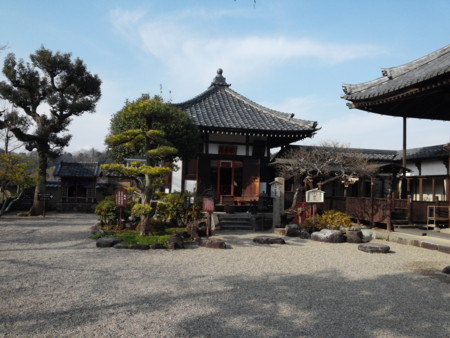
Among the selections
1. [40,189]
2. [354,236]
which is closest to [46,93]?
[40,189]

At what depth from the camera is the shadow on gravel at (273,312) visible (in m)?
4.08

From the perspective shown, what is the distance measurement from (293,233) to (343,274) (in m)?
5.32

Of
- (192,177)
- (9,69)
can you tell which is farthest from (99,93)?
(192,177)

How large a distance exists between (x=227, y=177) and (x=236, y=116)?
3.26 m

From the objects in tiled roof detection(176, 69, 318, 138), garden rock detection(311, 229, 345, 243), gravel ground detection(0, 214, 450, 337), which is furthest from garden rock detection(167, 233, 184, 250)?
tiled roof detection(176, 69, 318, 138)

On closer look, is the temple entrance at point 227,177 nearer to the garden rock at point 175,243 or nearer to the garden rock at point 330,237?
the garden rock at point 330,237

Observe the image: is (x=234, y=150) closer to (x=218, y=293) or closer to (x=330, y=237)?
(x=330, y=237)

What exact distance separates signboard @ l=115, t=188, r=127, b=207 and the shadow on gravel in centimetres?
620

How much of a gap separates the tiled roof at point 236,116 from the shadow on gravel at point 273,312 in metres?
10.7

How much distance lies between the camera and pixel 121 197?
1177cm

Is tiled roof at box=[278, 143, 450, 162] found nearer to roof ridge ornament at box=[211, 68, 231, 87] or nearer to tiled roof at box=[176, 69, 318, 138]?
tiled roof at box=[176, 69, 318, 138]

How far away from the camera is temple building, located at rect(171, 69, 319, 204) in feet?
53.7

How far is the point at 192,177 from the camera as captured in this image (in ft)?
54.2

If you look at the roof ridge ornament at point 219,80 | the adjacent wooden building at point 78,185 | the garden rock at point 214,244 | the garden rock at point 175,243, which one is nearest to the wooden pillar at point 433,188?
the roof ridge ornament at point 219,80
